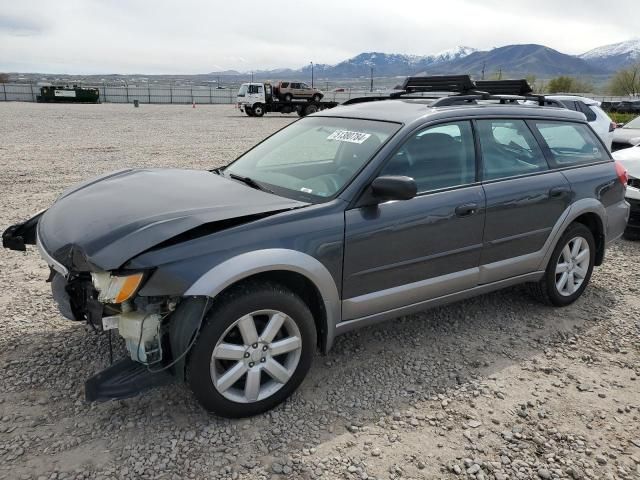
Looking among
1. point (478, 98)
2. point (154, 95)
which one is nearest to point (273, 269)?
point (478, 98)

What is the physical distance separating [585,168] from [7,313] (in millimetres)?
4844

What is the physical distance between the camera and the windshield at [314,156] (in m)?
3.45

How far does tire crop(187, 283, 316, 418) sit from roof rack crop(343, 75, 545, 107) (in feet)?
7.61

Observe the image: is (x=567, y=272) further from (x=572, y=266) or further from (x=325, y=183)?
(x=325, y=183)

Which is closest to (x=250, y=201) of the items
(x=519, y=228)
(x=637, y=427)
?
(x=519, y=228)

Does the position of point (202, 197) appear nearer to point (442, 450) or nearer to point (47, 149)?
point (442, 450)

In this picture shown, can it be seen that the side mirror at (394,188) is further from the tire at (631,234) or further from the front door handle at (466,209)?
the tire at (631,234)

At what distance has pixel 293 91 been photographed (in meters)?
34.5

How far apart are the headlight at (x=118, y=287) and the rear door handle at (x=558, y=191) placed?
10.4 ft

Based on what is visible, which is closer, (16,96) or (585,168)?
(585,168)

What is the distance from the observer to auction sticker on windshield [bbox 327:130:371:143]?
368 centimetres

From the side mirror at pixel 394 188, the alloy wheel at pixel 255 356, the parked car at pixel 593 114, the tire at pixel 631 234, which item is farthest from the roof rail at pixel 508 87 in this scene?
the parked car at pixel 593 114

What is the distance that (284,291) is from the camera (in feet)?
9.81

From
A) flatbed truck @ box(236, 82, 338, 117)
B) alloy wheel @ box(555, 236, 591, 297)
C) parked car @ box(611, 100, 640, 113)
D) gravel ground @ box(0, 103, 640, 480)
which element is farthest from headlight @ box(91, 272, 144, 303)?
parked car @ box(611, 100, 640, 113)
